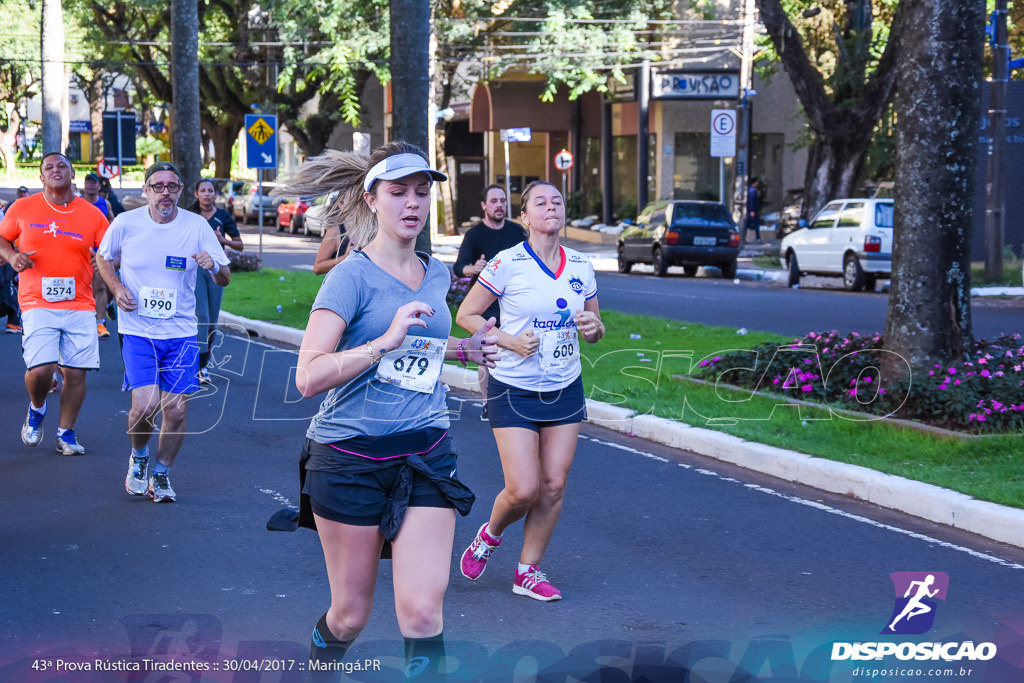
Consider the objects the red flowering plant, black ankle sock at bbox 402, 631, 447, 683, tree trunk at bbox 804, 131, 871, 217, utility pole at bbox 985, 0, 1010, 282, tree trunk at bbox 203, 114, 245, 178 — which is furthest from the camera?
tree trunk at bbox 203, 114, 245, 178

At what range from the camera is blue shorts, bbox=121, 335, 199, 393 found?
26.1 feet

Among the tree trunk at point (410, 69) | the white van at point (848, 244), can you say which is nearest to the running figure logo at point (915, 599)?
the tree trunk at point (410, 69)

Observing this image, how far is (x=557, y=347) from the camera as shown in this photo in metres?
6.17

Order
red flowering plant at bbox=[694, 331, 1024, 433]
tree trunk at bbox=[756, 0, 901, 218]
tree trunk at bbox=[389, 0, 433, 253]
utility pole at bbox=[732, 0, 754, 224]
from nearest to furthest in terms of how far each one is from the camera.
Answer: red flowering plant at bbox=[694, 331, 1024, 433]
tree trunk at bbox=[389, 0, 433, 253]
tree trunk at bbox=[756, 0, 901, 218]
utility pole at bbox=[732, 0, 754, 224]

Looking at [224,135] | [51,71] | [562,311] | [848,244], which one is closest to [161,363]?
[562,311]

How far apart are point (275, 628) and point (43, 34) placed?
25467 millimetres

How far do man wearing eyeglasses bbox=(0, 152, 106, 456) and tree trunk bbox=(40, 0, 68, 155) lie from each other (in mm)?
20434

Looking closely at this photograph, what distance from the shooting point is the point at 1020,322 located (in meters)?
18.9

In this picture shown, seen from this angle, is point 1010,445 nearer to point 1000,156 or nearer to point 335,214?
point 335,214

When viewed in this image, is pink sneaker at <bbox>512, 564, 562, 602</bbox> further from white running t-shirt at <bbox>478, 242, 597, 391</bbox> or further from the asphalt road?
white running t-shirt at <bbox>478, 242, 597, 391</bbox>

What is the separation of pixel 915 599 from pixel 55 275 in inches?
236

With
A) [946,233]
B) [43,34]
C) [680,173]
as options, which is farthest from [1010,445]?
[680,173]

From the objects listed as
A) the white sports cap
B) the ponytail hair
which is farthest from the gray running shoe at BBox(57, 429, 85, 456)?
the white sports cap

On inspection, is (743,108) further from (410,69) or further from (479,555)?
(479,555)
